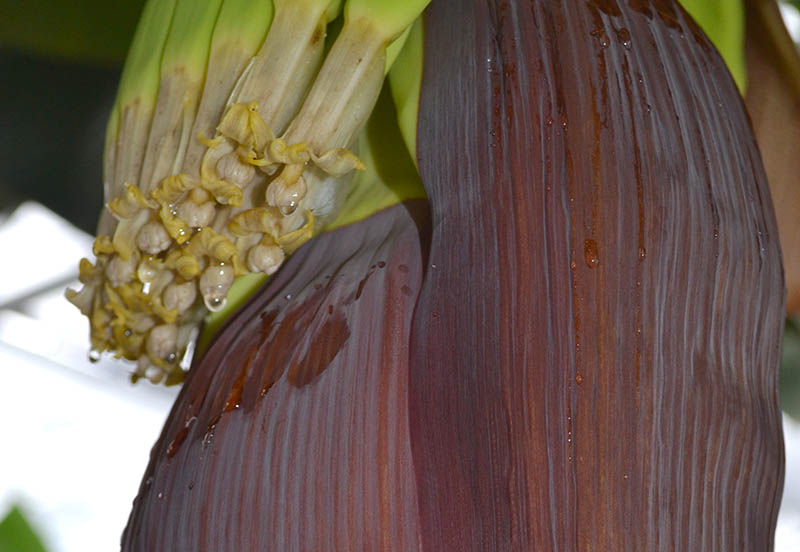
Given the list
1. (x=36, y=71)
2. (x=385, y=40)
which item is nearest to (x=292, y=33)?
(x=385, y=40)

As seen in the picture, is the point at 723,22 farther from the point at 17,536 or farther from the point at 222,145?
the point at 17,536

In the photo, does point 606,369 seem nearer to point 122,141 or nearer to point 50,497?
point 122,141

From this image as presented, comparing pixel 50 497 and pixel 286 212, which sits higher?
pixel 286 212

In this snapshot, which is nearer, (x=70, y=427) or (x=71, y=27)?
(x=71, y=27)

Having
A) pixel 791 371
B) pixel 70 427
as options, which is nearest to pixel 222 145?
pixel 791 371

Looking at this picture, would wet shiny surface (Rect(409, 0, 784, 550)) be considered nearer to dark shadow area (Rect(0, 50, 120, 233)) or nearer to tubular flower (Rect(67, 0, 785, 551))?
tubular flower (Rect(67, 0, 785, 551))

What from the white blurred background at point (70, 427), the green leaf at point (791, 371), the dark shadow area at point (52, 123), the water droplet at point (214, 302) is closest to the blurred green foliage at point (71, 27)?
the dark shadow area at point (52, 123)
